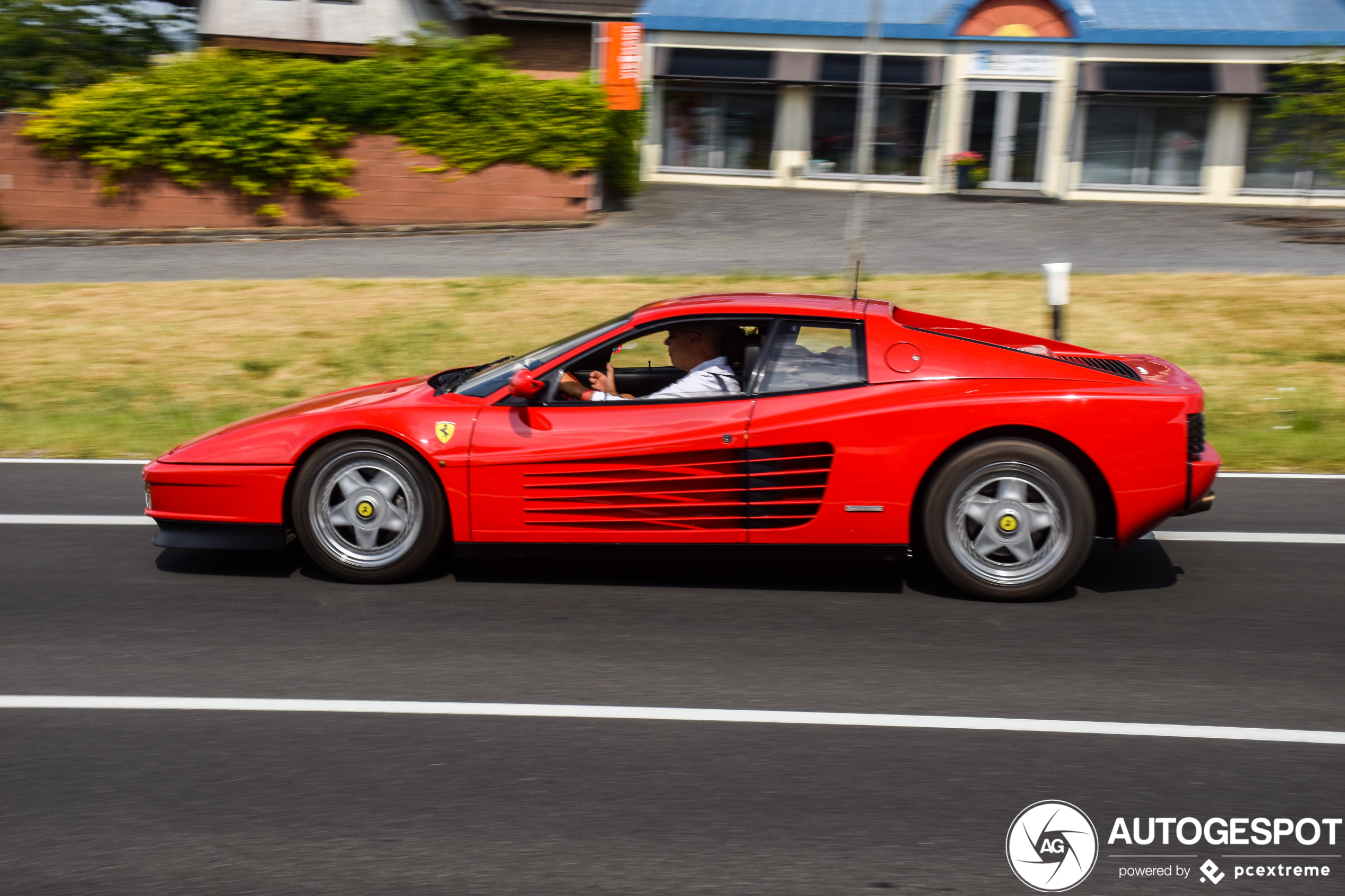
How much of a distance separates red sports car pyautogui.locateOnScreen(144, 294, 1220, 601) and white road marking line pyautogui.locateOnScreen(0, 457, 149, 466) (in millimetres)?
2931

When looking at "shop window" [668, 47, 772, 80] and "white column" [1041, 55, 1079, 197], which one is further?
"shop window" [668, 47, 772, 80]

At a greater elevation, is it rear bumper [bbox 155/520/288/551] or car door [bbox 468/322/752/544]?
car door [bbox 468/322/752/544]

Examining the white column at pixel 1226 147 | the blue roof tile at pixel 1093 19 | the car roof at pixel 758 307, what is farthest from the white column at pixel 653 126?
the car roof at pixel 758 307

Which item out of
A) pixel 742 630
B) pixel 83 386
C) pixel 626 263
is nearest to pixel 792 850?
pixel 742 630

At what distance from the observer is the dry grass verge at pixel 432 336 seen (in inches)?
372

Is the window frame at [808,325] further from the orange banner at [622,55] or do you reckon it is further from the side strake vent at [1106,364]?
the orange banner at [622,55]

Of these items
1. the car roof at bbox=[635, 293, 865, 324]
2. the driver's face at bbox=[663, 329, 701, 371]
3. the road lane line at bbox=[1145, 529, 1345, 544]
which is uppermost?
the car roof at bbox=[635, 293, 865, 324]

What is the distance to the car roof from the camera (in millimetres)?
5566

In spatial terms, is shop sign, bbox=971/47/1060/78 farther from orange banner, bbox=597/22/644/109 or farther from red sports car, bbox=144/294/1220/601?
red sports car, bbox=144/294/1220/601

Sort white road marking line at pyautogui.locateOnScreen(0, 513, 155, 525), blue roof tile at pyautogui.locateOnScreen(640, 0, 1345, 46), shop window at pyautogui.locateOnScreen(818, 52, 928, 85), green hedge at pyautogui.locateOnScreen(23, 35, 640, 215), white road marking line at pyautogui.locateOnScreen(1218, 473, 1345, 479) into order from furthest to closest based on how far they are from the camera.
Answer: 1. shop window at pyautogui.locateOnScreen(818, 52, 928, 85)
2. blue roof tile at pyautogui.locateOnScreen(640, 0, 1345, 46)
3. green hedge at pyautogui.locateOnScreen(23, 35, 640, 215)
4. white road marking line at pyautogui.locateOnScreen(1218, 473, 1345, 479)
5. white road marking line at pyautogui.locateOnScreen(0, 513, 155, 525)

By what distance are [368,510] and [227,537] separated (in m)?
0.65

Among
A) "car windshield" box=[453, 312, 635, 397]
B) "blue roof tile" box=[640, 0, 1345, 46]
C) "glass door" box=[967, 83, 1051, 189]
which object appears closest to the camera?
"car windshield" box=[453, 312, 635, 397]

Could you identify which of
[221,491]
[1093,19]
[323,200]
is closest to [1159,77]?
[1093,19]

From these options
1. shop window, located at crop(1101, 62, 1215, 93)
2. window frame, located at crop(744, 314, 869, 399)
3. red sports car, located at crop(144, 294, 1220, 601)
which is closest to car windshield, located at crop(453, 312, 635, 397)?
red sports car, located at crop(144, 294, 1220, 601)
